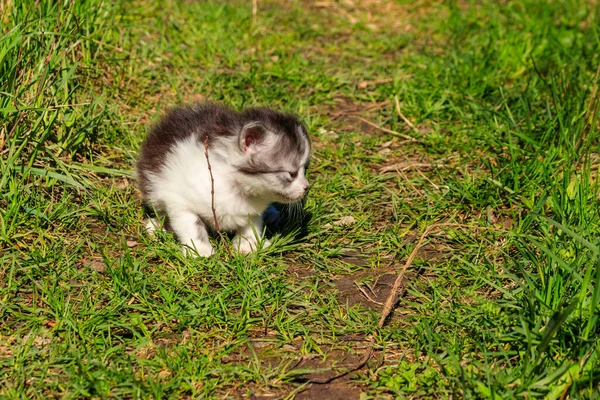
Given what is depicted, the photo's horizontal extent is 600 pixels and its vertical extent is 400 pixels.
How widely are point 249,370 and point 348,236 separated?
1.47 m

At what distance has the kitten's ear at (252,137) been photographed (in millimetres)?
4055

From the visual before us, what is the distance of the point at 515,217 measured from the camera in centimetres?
467

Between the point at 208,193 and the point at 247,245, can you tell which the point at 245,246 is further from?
the point at 208,193

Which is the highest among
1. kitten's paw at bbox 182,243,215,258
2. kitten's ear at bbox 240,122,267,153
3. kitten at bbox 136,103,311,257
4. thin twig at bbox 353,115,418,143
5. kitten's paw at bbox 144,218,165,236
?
kitten's ear at bbox 240,122,267,153

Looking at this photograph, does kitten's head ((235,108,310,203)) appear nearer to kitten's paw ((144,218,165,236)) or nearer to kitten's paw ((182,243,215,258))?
kitten's paw ((182,243,215,258))

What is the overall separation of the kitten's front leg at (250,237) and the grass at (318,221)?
0.13 m

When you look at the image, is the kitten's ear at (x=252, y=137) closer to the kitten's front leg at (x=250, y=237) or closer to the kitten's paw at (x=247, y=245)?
the kitten's front leg at (x=250, y=237)

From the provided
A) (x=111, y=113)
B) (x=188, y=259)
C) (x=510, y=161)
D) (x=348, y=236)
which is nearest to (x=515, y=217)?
(x=510, y=161)

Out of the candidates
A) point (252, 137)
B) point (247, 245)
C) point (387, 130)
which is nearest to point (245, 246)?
point (247, 245)

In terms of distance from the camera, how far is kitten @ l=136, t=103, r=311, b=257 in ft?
13.7

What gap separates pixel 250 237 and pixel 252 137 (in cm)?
72

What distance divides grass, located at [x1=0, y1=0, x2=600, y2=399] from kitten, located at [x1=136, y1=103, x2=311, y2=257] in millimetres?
218

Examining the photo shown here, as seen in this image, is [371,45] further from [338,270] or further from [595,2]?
[338,270]

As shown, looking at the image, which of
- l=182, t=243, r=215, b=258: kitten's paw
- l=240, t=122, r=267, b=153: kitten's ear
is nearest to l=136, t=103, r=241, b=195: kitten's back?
l=240, t=122, r=267, b=153: kitten's ear
